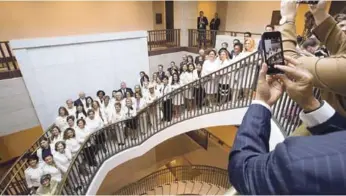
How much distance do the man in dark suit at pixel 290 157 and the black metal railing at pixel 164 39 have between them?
7723 millimetres

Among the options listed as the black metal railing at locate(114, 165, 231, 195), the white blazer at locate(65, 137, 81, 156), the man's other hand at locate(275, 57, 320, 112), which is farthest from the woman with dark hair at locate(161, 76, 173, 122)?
the man's other hand at locate(275, 57, 320, 112)

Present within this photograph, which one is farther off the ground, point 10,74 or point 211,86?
point 10,74

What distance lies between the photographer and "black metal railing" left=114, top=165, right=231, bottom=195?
22.8 feet

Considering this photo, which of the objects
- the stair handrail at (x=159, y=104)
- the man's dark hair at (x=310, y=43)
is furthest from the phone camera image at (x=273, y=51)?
the man's dark hair at (x=310, y=43)

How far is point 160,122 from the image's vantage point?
5.23 m

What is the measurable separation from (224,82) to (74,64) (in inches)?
159

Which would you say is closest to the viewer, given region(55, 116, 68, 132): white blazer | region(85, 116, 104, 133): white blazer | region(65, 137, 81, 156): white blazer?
region(65, 137, 81, 156): white blazer

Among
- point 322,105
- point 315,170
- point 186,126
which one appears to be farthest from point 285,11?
point 186,126

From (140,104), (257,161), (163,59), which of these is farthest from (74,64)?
(257,161)

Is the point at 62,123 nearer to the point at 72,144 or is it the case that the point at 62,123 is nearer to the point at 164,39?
the point at 72,144

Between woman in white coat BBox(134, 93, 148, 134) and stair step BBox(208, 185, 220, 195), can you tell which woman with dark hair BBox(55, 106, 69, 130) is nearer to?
woman in white coat BBox(134, 93, 148, 134)

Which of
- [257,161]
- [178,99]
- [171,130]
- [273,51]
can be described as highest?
[273,51]

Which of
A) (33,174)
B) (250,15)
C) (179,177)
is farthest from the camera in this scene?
(250,15)

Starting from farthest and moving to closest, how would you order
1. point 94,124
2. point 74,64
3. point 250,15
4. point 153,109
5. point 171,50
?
point 250,15, point 171,50, point 74,64, point 153,109, point 94,124
